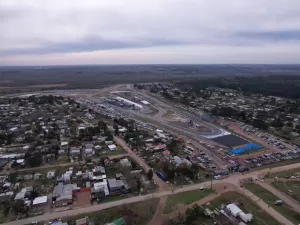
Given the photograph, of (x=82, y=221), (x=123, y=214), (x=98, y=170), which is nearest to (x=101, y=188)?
(x=98, y=170)

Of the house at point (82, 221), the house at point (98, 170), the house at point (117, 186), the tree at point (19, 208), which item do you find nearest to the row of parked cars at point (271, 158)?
the house at point (117, 186)

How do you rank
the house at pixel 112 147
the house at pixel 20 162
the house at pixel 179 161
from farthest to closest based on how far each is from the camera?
the house at pixel 112 147
the house at pixel 20 162
the house at pixel 179 161

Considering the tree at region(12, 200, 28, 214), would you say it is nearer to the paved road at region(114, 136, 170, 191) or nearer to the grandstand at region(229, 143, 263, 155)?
the paved road at region(114, 136, 170, 191)

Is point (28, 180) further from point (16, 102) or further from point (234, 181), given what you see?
point (16, 102)

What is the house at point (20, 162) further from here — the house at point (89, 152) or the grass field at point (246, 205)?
the grass field at point (246, 205)

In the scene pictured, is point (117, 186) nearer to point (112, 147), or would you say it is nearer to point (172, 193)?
point (172, 193)

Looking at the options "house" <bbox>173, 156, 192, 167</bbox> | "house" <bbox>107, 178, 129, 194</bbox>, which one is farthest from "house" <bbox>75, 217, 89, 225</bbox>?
"house" <bbox>173, 156, 192, 167</bbox>
